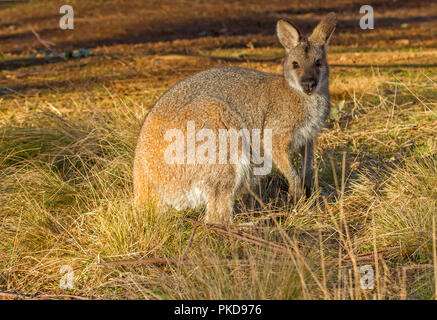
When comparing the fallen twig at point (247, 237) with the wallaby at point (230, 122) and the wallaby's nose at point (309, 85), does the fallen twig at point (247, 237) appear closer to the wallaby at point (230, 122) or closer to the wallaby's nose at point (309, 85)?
the wallaby at point (230, 122)

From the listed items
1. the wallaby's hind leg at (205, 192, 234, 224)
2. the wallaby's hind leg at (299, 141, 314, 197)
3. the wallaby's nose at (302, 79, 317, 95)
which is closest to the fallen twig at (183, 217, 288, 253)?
the wallaby's hind leg at (205, 192, 234, 224)

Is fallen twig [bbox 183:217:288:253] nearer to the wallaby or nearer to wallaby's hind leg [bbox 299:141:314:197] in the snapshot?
the wallaby

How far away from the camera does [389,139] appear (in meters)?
4.66

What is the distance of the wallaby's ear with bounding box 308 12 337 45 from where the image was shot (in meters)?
3.71

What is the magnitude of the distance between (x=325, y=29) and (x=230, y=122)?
96 centimetres

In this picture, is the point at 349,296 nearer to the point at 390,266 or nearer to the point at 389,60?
the point at 390,266

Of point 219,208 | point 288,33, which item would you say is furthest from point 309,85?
point 219,208

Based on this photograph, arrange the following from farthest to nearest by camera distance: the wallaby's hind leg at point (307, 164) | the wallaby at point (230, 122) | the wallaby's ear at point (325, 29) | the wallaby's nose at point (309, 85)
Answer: the wallaby's hind leg at point (307, 164) < the wallaby's ear at point (325, 29) < the wallaby's nose at point (309, 85) < the wallaby at point (230, 122)

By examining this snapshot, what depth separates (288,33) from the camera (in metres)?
3.72

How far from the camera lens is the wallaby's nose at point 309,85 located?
3.56m

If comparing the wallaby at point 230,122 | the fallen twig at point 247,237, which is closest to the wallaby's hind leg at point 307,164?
the wallaby at point 230,122

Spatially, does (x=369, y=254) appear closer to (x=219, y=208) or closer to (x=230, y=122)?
(x=219, y=208)

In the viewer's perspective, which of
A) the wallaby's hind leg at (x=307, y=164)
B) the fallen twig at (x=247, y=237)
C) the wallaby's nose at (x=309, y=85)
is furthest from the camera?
the wallaby's hind leg at (x=307, y=164)
